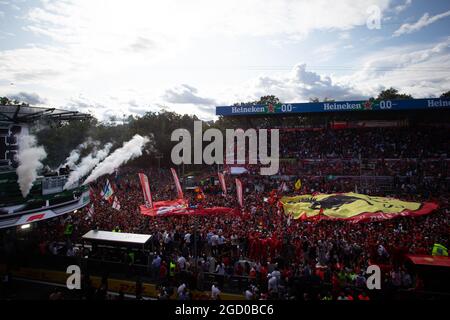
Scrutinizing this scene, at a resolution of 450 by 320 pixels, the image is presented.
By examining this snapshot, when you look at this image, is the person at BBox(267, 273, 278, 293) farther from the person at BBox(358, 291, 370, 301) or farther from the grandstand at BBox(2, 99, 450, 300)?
the person at BBox(358, 291, 370, 301)

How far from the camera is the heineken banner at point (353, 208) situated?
55.2ft

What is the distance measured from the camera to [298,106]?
35.3m

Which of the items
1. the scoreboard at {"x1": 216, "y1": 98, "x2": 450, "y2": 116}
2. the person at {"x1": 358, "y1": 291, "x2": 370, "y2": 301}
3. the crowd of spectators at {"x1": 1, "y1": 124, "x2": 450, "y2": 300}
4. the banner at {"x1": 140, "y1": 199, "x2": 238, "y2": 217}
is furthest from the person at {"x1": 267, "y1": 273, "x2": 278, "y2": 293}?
the scoreboard at {"x1": 216, "y1": 98, "x2": 450, "y2": 116}

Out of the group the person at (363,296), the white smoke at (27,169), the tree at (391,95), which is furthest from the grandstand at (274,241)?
the tree at (391,95)

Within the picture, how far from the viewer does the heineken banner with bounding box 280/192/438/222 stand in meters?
16.8

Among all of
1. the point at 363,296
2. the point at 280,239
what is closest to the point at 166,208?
A: the point at 280,239

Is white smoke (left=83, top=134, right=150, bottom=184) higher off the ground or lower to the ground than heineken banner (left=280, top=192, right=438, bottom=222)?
higher

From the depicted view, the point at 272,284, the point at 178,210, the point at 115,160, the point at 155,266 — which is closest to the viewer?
the point at 272,284

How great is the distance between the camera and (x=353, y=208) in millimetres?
18016

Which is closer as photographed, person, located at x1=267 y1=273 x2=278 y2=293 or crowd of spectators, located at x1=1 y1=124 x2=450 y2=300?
person, located at x1=267 y1=273 x2=278 y2=293

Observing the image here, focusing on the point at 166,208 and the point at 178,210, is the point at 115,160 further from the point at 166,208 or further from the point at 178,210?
the point at 178,210
